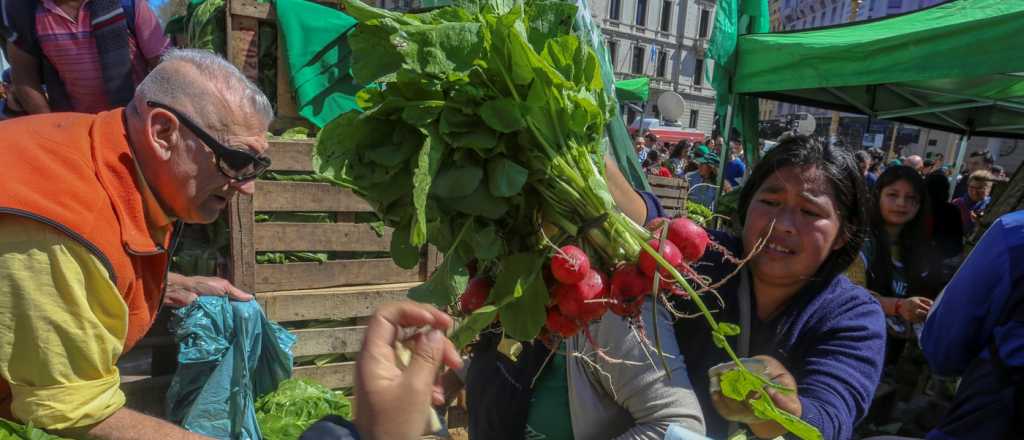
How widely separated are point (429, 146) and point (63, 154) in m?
1.20

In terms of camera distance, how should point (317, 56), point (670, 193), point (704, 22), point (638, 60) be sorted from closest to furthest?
point (317, 56)
point (670, 193)
point (638, 60)
point (704, 22)

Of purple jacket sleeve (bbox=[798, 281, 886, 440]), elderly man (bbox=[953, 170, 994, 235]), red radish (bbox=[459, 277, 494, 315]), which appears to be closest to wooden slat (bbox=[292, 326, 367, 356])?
red radish (bbox=[459, 277, 494, 315])

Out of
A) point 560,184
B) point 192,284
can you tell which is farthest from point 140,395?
point 560,184

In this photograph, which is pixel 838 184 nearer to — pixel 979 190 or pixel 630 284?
pixel 630 284

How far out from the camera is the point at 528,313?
4.52 ft

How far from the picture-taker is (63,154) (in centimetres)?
165

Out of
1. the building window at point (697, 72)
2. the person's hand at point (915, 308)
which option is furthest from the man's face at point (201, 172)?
the building window at point (697, 72)

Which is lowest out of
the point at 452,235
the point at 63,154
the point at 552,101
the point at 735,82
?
the point at 452,235

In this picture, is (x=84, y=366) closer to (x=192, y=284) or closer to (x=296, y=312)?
(x=192, y=284)

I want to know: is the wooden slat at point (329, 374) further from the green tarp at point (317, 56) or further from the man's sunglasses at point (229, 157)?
the man's sunglasses at point (229, 157)

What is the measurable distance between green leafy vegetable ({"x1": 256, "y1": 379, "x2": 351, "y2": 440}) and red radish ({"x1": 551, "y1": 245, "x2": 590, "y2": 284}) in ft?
7.12

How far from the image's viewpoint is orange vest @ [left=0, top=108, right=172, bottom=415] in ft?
5.07

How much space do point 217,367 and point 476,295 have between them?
193 centimetres

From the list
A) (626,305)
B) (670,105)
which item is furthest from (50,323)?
(670,105)
